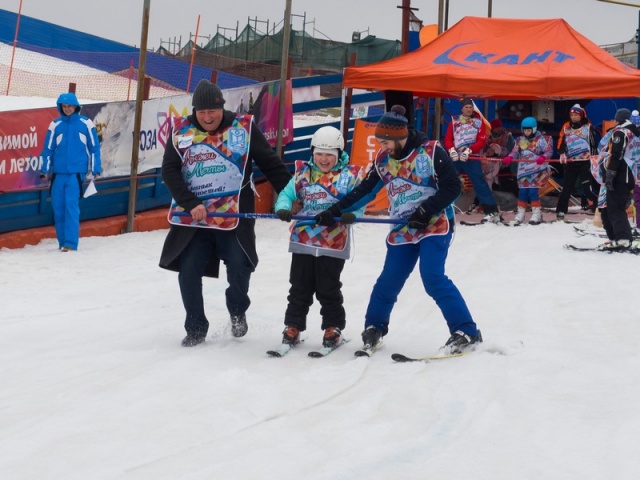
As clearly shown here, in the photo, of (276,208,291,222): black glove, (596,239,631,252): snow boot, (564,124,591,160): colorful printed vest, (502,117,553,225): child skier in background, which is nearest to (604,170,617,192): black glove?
(596,239,631,252): snow boot

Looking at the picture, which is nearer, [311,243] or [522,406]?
[522,406]

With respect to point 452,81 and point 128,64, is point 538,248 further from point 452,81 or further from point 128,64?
point 128,64

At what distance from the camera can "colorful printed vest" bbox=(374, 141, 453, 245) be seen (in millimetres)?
6184

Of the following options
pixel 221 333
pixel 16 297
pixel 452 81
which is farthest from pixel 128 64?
pixel 221 333

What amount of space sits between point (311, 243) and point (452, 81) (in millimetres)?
8633

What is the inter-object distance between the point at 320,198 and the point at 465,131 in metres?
9.18

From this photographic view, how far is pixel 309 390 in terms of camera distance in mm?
5367

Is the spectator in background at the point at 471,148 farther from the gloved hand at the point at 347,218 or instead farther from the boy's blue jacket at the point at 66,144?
the gloved hand at the point at 347,218

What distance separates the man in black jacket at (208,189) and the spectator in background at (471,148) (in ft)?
28.7

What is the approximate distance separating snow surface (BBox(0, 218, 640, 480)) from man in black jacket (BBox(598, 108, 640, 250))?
229 centimetres

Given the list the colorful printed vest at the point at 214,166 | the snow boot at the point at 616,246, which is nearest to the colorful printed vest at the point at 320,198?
the colorful printed vest at the point at 214,166

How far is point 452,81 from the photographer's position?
14.5 metres

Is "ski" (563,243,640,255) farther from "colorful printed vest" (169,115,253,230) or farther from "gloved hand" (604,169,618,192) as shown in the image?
"colorful printed vest" (169,115,253,230)

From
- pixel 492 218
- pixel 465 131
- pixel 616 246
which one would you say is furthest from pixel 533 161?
pixel 616 246
